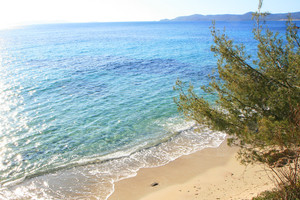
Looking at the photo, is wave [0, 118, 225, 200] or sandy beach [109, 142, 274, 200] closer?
sandy beach [109, 142, 274, 200]

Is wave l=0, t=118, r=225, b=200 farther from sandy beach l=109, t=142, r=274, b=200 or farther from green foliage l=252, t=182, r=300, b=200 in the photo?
green foliage l=252, t=182, r=300, b=200

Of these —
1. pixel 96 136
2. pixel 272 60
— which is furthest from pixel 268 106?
pixel 96 136

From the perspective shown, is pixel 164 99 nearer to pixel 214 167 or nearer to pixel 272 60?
pixel 214 167

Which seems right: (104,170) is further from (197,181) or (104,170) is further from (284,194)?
(284,194)

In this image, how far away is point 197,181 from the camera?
13172mm

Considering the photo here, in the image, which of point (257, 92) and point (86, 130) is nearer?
point (257, 92)

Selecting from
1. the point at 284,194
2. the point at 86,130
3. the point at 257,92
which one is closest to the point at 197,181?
the point at 284,194

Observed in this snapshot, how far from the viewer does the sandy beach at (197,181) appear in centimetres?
1179

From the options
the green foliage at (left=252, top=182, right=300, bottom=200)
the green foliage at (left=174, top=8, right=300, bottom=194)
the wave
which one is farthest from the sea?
the green foliage at (left=252, top=182, right=300, bottom=200)

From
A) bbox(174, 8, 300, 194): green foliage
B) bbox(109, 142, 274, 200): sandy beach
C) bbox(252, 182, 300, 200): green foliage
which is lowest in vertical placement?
bbox(109, 142, 274, 200): sandy beach

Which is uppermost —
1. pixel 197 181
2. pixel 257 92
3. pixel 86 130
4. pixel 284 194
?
pixel 257 92

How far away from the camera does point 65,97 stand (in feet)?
86.8

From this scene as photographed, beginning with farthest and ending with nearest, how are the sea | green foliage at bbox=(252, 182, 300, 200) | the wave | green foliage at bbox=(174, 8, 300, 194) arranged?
the sea, the wave, green foliage at bbox=(174, 8, 300, 194), green foliage at bbox=(252, 182, 300, 200)

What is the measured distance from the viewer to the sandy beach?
464 inches
